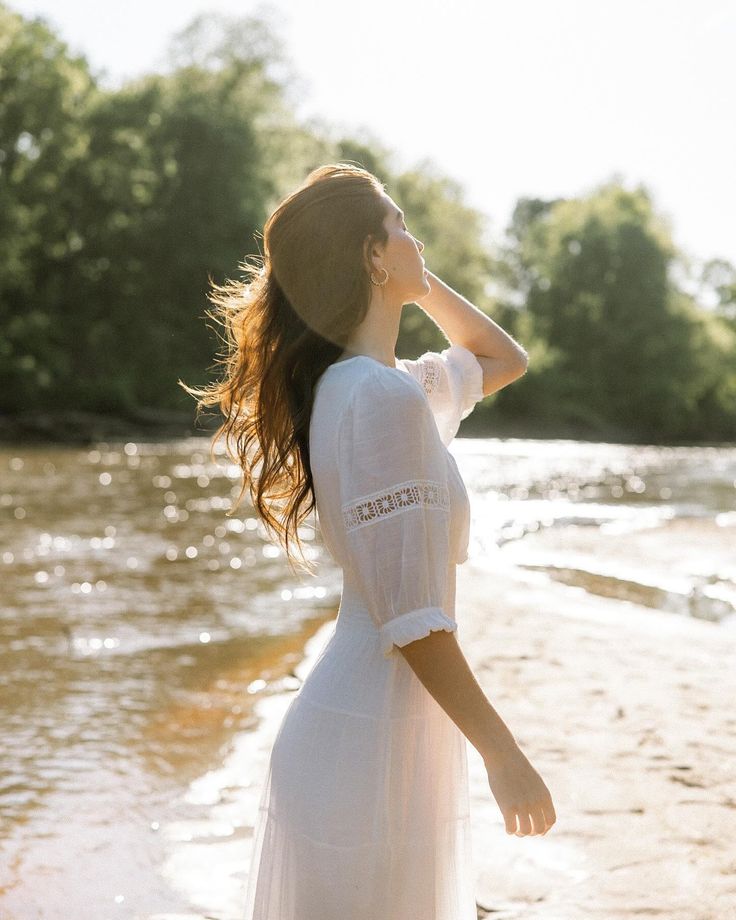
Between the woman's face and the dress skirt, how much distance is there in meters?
0.55

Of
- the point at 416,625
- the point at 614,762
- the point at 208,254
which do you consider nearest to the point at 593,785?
the point at 614,762

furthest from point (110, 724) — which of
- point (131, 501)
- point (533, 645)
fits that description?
point (131, 501)

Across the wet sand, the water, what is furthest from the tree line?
the wet sand

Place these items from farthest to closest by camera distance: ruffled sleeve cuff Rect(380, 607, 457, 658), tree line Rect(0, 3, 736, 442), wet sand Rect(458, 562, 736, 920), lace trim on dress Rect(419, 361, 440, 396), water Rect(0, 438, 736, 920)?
1. tree line Rect(0, 3, 736, 442)
2. water Rect(0, 438, 736, 920)
3. wet sand Rect(458, 562, 736, 920)
4. lace trim on dress Rect(419, 361, 440, 396)
5. ruffled sleeve cuff Rect(380, 607, 457, 658)

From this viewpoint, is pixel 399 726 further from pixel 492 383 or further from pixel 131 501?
pixel 131 501

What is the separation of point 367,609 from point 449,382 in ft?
2.28

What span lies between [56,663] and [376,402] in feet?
22.5

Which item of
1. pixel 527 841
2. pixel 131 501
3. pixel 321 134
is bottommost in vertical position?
pixel 527 841

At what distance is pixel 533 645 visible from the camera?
7.81 meters

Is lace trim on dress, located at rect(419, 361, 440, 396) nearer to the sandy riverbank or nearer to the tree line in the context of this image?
the sandy riverbank

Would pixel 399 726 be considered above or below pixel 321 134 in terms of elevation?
below

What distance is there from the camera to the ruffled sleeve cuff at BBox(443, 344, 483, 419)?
2.55 m

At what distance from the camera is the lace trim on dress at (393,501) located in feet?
6.12

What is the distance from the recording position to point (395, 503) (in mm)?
1867
